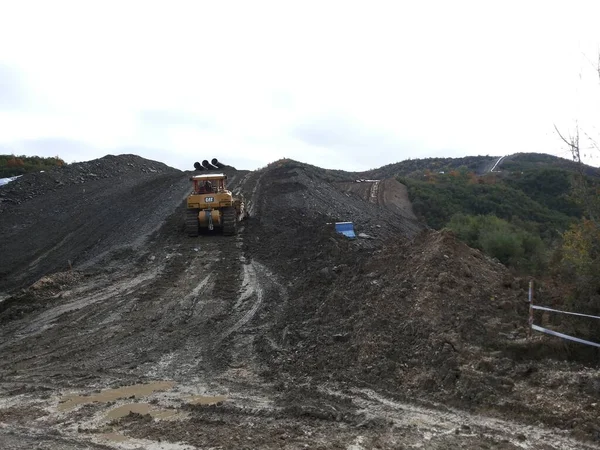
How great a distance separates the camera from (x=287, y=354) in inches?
415

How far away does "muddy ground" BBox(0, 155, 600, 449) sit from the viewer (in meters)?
7.12

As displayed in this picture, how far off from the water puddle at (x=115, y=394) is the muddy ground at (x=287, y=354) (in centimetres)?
4

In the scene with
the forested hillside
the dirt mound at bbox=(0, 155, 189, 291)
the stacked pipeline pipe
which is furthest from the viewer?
the stacked pipeline pipe

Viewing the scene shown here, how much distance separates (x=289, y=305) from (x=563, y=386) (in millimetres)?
7066

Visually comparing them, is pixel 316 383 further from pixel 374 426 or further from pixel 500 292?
pixel 500 292

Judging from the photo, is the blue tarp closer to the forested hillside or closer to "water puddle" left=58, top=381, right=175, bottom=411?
the forested hillside

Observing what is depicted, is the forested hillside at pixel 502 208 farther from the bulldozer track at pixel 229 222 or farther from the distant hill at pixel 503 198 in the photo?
the bulldozer track at pixel 229 222

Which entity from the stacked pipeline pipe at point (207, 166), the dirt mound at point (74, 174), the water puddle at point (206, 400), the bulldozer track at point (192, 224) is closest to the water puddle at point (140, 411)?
the water puddle at point (206, 400)

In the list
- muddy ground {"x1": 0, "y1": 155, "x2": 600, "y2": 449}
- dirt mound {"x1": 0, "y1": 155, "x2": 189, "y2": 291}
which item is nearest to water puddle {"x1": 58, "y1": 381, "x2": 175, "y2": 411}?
muddy ground {"x1": 0, "y1": 155, "x2": 600, "y2": 449}

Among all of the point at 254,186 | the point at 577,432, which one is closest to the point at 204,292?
the point at 577,432

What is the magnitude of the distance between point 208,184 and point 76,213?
10719 millimetres

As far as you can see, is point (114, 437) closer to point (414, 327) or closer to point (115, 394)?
point (115, 394)

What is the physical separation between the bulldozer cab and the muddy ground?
3.03 meters

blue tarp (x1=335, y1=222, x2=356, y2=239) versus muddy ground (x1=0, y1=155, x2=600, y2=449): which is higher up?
blue tarp (x1=335, y1=222, x2=356, y2=239)
